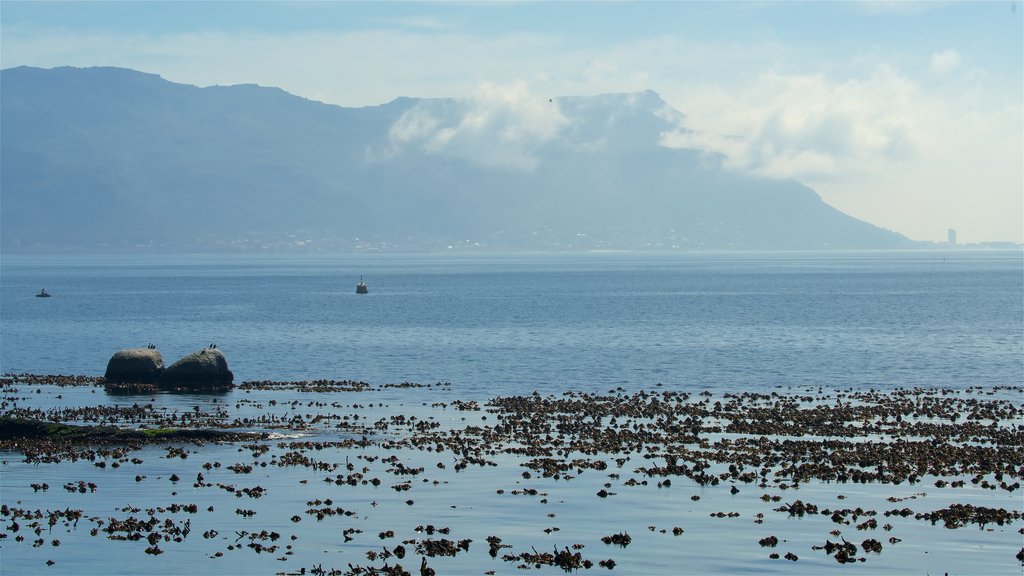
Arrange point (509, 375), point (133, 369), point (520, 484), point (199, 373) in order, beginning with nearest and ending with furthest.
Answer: point (520, 484)
point (199, 373)
point (133, 369)
point (509, 375)

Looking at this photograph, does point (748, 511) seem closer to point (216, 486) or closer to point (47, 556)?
point (216, 486)

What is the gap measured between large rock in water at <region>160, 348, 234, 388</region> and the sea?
4095 mm

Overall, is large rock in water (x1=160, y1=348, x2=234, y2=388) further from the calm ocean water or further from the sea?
the calm ocean water

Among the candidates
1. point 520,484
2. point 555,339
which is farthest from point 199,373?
point 555,339

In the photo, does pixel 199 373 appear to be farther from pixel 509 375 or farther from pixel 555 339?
pixel 555 339

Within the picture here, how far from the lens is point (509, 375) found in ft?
245

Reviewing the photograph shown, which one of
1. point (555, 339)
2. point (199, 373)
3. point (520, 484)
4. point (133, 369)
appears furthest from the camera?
point (555, 339)

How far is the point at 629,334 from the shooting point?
11081 centimetres

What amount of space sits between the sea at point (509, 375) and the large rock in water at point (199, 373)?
161 inches

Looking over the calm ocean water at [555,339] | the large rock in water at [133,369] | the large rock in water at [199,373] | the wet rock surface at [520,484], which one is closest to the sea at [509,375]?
the wet rock surface at [520,484]

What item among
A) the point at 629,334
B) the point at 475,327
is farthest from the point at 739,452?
the point at 475,327

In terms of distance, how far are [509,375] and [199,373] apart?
19356 millimetres

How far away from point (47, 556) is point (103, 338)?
8445 centimetres

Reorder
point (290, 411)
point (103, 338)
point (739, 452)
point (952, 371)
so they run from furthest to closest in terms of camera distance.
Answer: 1. point (103, 338)
2. point (952, 371)
3. point (290, 411)
4. point (739, 452)
